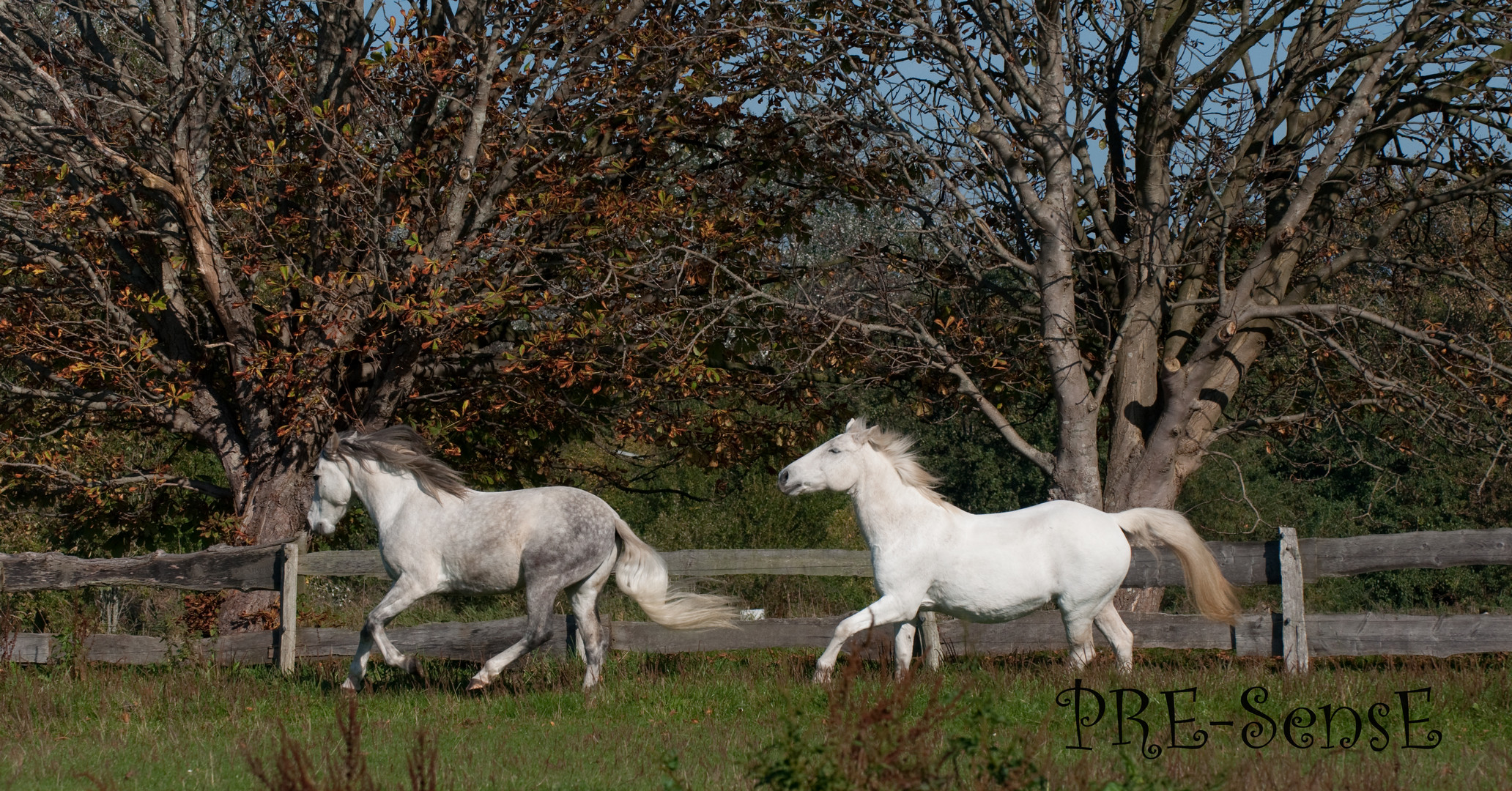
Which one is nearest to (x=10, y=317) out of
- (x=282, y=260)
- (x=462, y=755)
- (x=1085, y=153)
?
Result: (x=282, y=260)

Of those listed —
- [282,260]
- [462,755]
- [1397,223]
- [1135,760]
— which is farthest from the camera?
[282,260]

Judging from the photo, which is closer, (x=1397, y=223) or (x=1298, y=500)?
(x=1397, y=223)

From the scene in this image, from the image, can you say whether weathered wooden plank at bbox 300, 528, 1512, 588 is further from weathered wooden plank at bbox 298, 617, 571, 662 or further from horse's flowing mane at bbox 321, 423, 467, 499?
horse's flowing mane at bbox 321, 423, 467, 499

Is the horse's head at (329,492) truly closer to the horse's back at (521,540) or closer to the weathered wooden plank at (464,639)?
the horse's back at (521,540)

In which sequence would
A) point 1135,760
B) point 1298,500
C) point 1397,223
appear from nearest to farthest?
point 1135,760, point 1397,223, point 1298,500

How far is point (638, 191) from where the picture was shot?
11.3 meters

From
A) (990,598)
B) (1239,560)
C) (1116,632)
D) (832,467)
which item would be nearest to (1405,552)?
(1239,560)

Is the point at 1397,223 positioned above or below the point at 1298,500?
above

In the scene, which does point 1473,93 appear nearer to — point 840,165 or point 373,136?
point 840,165

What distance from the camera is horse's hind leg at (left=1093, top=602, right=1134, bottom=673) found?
25.1 feet

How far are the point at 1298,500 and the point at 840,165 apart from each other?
21.9 metres

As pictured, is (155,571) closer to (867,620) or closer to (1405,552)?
(867,620)

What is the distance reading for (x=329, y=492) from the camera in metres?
8.49

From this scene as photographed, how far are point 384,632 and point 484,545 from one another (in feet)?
2.88
